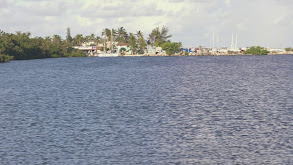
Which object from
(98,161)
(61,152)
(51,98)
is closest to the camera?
(98,161)

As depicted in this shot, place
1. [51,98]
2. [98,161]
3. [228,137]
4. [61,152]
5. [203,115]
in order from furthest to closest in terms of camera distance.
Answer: [51,98] → [203,115] → [228,137] → [61,152] → [98,161]

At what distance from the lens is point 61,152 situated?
25.4 metres

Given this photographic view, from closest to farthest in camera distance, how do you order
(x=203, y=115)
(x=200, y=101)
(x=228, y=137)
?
(x=228, y=137) → (x=203, y=115) → (x=200, y=101)

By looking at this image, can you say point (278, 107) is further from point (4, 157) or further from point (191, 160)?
point (4, 157)

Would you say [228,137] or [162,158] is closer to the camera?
[162,158]

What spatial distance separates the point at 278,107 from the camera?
43.7m

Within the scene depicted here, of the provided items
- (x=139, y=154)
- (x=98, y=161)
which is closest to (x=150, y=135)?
(x=139, y=154)

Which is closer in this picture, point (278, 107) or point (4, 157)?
point (4, 157)

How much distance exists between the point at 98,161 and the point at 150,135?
24.1 ft

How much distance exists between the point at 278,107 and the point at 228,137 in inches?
654

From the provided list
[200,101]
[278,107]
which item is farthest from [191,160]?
[200,101]

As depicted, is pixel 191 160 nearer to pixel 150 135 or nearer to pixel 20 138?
pixel 150 135

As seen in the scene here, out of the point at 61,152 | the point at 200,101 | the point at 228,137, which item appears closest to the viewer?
the point at 61,152

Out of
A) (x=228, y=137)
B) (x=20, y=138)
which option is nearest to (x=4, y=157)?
(x=20, y=138)
